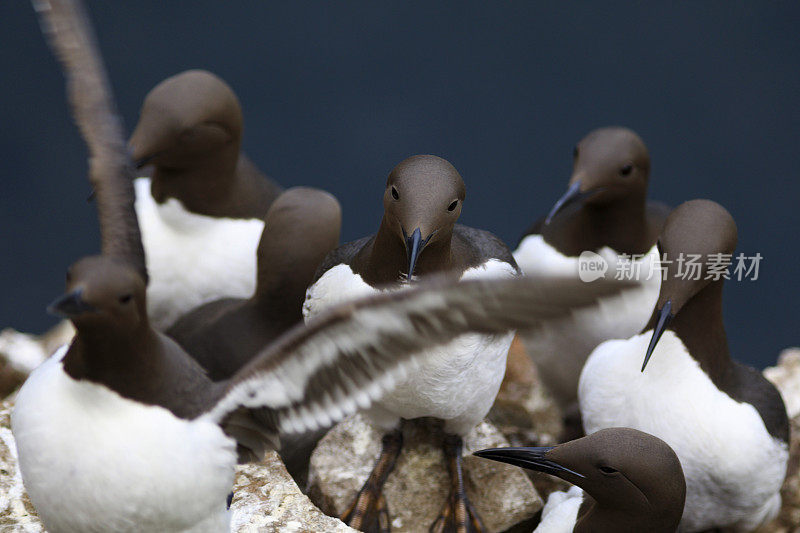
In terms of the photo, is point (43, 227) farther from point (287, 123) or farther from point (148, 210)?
point (148, 210)

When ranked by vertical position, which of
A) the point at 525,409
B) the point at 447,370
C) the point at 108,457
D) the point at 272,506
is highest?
the point at 108,457

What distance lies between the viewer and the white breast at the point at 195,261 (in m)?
5.68

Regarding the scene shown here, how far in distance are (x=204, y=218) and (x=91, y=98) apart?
1.71 meters

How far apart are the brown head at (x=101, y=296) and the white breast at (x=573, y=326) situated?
2.53 m

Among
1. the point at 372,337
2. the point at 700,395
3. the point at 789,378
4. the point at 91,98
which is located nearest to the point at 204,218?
the point at 91,98

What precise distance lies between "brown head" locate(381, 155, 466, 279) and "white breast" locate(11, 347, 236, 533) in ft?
3.11

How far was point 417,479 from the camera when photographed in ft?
15.9

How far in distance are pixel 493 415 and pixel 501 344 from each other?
171 cm

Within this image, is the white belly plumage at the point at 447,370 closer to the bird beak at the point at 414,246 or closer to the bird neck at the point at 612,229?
Result: the bird beak at the point at 414,246

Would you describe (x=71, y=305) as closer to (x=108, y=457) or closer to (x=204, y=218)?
(x=108, y=457)

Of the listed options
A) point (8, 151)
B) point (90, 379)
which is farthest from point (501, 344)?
point (8, 151)

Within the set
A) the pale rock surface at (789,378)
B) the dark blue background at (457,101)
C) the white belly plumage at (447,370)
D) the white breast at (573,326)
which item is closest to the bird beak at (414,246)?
the white belly plumage at (447,370)

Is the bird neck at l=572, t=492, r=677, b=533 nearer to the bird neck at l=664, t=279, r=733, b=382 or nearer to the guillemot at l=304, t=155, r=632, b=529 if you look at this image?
the guillemot at l=304, t=155, r=632, b=529

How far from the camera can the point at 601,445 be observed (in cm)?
390
